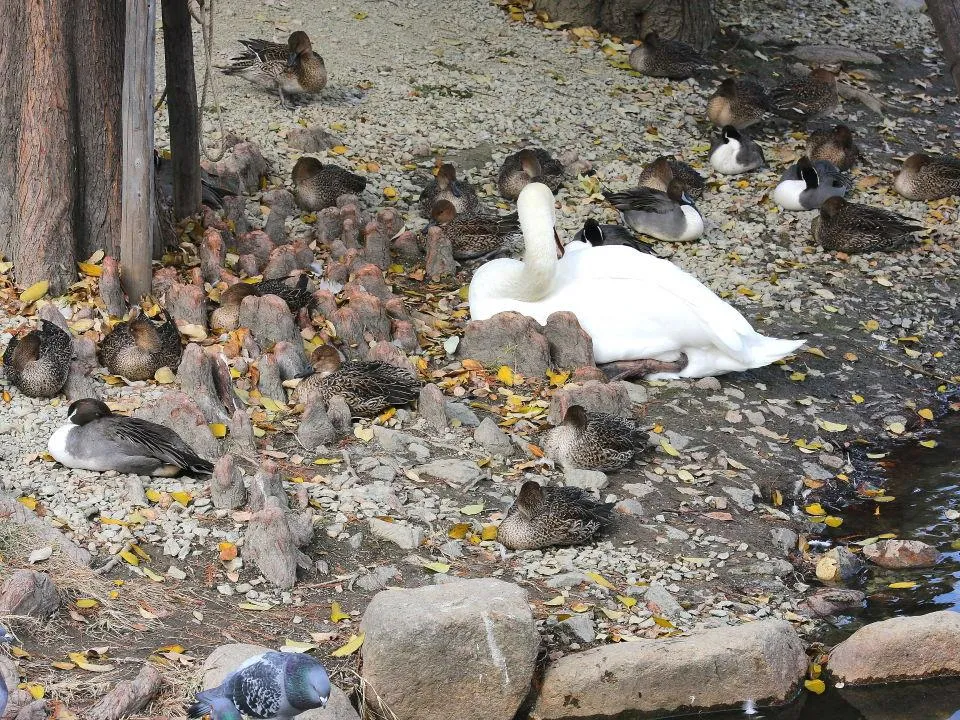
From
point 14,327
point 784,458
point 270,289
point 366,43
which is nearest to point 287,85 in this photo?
point 366,43

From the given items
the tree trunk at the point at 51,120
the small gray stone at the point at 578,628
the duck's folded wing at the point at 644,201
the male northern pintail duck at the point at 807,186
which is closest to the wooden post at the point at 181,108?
the tree trunk at the point at 51,120

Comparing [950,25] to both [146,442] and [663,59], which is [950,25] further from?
[663,59]

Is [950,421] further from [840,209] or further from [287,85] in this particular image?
[287,85]

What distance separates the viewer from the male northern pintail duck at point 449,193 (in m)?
9.74

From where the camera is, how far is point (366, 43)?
41.4 ft

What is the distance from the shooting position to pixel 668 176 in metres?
10.4

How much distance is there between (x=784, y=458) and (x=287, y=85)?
20.1ft

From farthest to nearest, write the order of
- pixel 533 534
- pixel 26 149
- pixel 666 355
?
pixel 666 355 → pixel 26 149 → pixel 533 534

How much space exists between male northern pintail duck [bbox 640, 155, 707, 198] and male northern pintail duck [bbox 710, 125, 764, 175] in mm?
437

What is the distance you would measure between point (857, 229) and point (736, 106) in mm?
2230

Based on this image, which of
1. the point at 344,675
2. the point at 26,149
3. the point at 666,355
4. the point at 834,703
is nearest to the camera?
the point at 344,675

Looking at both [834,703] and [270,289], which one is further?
[270,289]

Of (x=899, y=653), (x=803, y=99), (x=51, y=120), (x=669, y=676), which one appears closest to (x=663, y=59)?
(x=803, y=99)

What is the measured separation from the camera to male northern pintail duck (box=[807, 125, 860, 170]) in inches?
437
